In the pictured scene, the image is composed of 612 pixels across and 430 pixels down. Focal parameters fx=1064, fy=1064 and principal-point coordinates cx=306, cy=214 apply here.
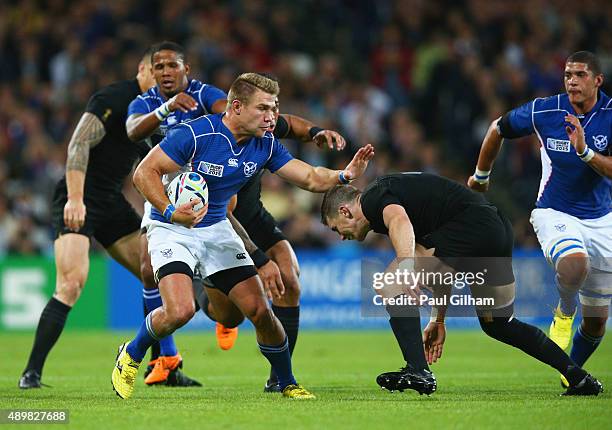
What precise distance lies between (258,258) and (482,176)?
2.29 m

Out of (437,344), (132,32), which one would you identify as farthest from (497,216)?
(132,32)

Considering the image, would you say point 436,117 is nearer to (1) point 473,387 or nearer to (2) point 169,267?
(1) point 473,387

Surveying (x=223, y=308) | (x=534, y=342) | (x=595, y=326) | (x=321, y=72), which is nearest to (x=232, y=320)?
(x=223, y=308)

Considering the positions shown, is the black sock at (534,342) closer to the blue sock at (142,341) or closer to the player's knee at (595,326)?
the player's knee at (595,326)

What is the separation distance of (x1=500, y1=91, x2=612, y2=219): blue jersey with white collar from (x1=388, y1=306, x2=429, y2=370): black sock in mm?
2053

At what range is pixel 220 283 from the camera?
8.05 m

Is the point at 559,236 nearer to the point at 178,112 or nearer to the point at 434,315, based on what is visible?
the point at 434,315

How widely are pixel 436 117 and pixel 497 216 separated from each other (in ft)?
39.0

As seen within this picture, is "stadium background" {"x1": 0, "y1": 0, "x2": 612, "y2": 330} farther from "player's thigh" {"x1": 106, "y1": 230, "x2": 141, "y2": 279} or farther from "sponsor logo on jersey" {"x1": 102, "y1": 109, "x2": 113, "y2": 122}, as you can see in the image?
"sponsor logo on jersey" {"x1": 102, "y1": 109, "x2": 113, "y2": 122}

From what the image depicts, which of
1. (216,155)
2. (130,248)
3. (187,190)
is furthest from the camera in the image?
(130,248)

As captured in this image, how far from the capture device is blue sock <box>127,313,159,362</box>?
308 inches

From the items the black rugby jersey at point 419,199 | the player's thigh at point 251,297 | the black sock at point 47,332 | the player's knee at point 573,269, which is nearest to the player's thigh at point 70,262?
the black sock at point 47,332

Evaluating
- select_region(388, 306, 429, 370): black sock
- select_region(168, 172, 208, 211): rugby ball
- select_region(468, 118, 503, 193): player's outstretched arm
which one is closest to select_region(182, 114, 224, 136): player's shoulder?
select_region(168, 172, 208, 211): rugby ball

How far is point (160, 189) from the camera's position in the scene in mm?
7691
